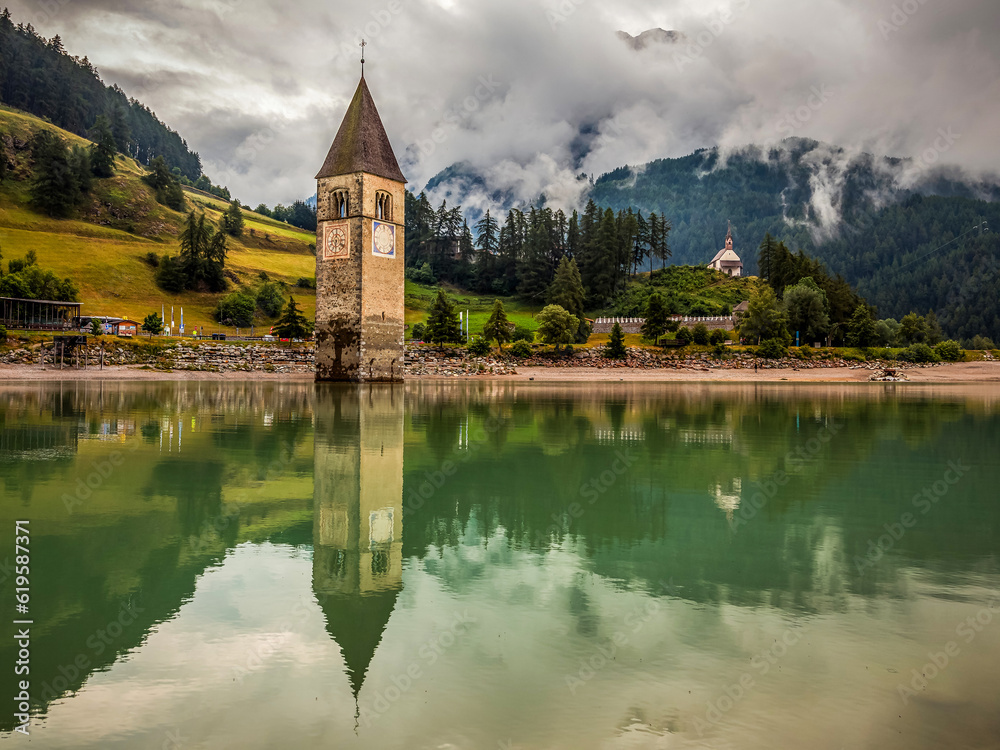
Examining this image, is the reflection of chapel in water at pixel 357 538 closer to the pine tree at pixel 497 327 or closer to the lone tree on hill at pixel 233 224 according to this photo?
the pine tree at pixel 497 327

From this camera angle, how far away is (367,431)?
687 inches

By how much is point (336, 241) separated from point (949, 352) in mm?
59073

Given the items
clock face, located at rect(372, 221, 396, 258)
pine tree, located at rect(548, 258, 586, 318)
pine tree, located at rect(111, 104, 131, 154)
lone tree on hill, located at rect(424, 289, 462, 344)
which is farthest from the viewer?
pine tree, located at rect(111, 104, 131, 154)

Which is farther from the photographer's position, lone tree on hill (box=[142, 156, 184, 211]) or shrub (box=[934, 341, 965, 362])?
lone tree on hill (box=[142, 156, 184, 211])

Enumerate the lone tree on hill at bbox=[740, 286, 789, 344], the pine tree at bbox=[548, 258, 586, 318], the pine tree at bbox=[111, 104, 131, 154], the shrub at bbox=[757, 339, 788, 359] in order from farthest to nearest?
the pine tree at bbox=[111, 104, 131, 154]
the pine tree at bbox=[548, 258, 586, 318]
the lone tree on hill at bbox=[740, 286, 789, 344]
the shrub at bbox=[757, 339, 788, 359]

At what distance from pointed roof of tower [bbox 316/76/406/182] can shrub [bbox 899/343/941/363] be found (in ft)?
168

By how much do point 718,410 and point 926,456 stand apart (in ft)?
39.7

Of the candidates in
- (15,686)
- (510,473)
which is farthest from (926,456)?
(15,686)

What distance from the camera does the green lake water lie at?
3.73 meters

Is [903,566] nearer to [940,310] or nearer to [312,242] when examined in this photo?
[312,242]

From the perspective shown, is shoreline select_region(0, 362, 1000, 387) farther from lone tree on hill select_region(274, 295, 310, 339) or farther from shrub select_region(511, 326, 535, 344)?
lone tree on hill select_region(274, 295, 310, 339)

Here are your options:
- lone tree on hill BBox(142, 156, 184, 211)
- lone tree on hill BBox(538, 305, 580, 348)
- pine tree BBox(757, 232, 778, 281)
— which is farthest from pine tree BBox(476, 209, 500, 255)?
lone tree on hill BBox(538, 305, 580, 348)

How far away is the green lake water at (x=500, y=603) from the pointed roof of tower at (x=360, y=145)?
1398 inches

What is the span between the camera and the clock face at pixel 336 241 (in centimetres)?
4497
